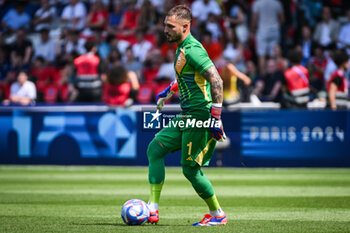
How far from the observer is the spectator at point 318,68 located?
1767cm

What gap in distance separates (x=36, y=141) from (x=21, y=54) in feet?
22.0

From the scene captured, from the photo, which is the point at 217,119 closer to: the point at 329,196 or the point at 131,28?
the point at 329,196

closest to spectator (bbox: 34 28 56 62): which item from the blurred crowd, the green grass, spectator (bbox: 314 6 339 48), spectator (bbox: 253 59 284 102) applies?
the blurred crowd

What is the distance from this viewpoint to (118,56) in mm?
19547

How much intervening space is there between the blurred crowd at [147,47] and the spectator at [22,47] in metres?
0.03

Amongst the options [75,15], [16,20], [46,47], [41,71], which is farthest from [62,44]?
[16,20]

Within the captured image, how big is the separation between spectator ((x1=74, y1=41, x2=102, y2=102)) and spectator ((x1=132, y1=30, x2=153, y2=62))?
299 centimetres

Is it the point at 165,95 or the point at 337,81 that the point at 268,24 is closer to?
the point at 337,81

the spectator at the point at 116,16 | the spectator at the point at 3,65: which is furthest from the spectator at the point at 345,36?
the spectator at the point at 3,65

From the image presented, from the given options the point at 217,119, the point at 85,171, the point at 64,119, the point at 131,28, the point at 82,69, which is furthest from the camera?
the point at 131,28

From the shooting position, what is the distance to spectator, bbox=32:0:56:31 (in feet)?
77.0

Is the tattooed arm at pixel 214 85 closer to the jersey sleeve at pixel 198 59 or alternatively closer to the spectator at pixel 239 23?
the jersey sleeve at pixel 198 59

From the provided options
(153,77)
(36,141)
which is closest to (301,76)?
(153,77)

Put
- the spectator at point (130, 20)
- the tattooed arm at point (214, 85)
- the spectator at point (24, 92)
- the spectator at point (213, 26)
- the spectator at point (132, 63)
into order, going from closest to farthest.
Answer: the tattooed arm at point (214, 85) → the spectator at point (24, 92) → the spectator at point (132, 63) → the spectator at point (213, 26) → the spectator at point (130, 20)
